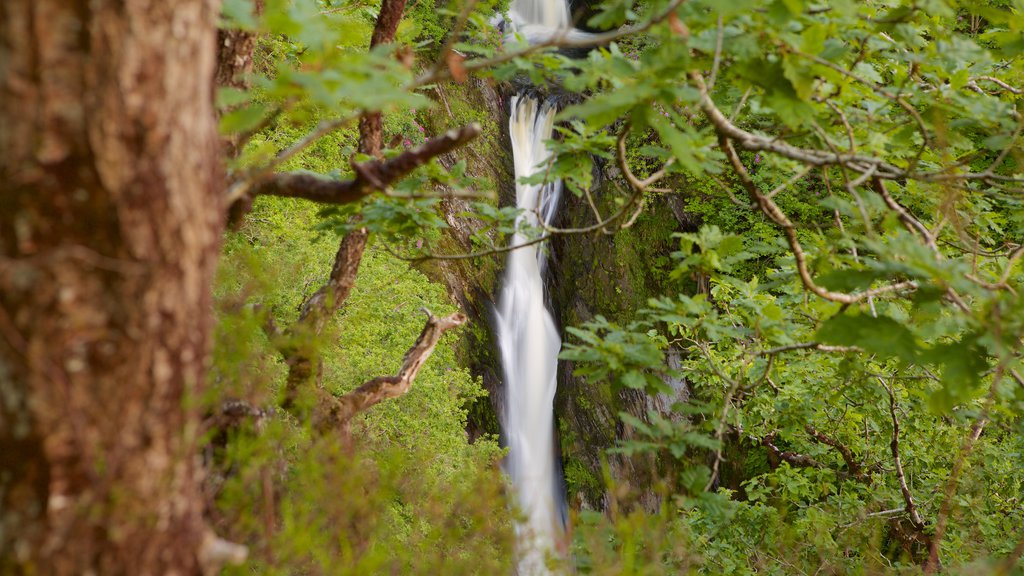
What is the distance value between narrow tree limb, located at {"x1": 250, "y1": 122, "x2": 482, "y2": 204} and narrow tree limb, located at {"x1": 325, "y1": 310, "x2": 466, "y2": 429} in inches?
79.3

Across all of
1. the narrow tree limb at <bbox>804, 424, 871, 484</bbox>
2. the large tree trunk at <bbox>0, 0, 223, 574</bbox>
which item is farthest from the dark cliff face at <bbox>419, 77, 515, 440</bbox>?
the large tree trunk at <bbox>0, 0, 223, 574</bbox>

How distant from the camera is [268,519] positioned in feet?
5.08

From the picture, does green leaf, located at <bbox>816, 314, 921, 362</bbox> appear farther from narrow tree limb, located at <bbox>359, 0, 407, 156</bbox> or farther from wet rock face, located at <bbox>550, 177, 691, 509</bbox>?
wet rock face, located at <bbox>550, 177, 691, 509</bbox>

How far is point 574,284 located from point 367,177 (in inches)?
352

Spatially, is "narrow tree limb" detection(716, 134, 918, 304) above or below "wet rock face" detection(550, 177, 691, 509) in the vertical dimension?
above

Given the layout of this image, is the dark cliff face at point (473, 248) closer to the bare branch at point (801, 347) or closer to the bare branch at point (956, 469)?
the bare branch at point (801, 347)

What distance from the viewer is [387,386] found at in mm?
4160

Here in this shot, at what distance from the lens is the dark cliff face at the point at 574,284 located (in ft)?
28.8

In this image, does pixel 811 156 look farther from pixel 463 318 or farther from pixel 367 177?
pixel 463 318

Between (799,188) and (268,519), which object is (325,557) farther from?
(799,188)

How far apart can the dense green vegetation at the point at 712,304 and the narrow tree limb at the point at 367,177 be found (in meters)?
0.15

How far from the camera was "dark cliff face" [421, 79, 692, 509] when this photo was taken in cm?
877

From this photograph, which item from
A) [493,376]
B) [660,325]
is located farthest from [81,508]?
[660,325]

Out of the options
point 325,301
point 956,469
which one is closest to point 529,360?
point 325,301
